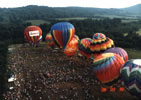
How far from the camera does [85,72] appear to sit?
18406mm

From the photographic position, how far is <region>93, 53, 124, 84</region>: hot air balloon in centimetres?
1195

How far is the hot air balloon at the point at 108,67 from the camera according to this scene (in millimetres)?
11953

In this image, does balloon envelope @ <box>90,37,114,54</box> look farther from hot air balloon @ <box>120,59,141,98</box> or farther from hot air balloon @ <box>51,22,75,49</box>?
hot air balloon @ <box>120,59,141,98</box>

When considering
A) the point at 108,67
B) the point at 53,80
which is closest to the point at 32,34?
the point at 53,80

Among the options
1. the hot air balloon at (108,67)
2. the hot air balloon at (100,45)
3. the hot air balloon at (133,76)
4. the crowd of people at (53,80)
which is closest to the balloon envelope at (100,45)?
the hot air balloon at (100,45)

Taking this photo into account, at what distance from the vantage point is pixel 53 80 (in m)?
16.7

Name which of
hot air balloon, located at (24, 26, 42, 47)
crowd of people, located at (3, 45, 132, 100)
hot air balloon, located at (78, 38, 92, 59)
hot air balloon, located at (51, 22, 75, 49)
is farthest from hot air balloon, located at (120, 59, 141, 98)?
hot air balloon, located at (24, 26, 42, 47)

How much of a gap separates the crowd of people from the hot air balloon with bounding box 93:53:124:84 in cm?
237

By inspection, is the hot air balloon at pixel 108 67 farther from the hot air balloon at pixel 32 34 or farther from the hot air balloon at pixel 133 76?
the hot air balloon at pixel 32 34

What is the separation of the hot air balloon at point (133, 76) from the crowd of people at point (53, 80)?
326cm

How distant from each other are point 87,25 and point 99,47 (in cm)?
4458

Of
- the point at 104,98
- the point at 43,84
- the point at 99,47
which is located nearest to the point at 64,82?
the point at 43,84

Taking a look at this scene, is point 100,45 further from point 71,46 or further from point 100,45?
point 71,46

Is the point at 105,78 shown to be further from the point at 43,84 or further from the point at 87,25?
the point at 87,25
